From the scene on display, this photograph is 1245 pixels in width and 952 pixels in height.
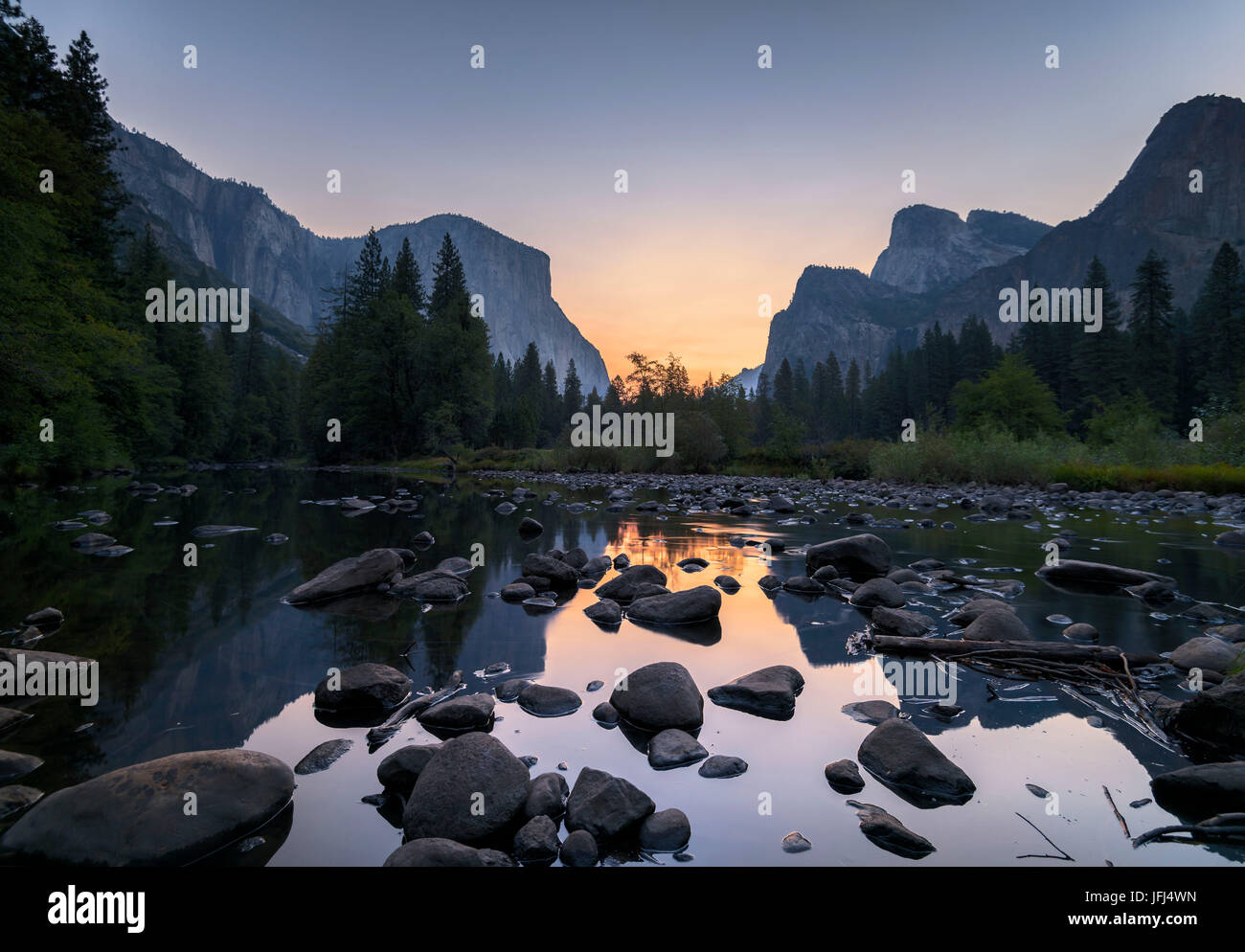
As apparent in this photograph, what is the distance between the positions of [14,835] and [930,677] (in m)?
5.04

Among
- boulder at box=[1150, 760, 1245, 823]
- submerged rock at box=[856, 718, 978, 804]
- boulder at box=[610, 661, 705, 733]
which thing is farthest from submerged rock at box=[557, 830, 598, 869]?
boulder at box=[1150, 760, 1245, 823]

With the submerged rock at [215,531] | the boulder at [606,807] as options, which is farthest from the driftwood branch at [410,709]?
the submerged rock at [215,531]

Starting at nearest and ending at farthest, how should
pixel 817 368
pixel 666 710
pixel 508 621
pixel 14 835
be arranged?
pixel 14 835
pixel 666 710
pixel 508 621
pixel 817 368

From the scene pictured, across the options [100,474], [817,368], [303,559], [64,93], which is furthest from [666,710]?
[817,368]

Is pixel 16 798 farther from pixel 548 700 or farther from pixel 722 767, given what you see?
pixel 722 767

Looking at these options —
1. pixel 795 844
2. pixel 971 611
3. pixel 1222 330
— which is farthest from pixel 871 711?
pixel 1222 330

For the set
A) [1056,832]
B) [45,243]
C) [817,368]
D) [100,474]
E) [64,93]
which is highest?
[817,368]

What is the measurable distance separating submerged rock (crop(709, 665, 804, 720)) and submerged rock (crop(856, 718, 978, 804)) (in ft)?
2.24

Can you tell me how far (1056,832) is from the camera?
234 cm

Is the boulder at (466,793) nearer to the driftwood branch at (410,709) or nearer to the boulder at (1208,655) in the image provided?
the driftwood branch at (410,709)

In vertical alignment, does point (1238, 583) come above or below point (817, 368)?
below

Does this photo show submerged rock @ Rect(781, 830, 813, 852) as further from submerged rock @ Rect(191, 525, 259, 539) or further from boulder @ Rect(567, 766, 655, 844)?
submerged rock @ Rect(191, 525, 259, 539)

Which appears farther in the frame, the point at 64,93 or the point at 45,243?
the point at 64,93
